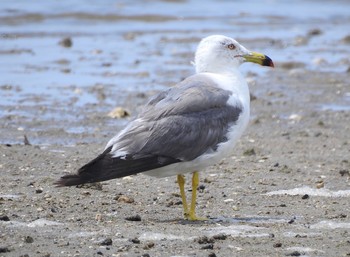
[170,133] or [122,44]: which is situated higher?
[170,133]

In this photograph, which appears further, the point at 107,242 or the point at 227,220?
the point at 227,220

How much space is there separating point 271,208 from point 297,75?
8325 mm

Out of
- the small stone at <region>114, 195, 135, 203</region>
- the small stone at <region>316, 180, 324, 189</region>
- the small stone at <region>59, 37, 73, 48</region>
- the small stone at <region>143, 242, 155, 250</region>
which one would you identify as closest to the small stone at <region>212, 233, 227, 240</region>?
the small stone at <region>143, 242, 155, 250</region>

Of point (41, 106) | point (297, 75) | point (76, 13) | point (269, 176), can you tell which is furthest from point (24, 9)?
point (269, 176)

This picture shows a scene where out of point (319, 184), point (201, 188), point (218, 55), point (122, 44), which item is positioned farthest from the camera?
point (122, 44)

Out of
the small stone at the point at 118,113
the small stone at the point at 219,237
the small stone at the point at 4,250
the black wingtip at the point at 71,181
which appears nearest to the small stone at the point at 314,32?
the small stone at the point at 118,113

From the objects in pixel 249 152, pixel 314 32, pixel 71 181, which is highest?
pixel 71 181

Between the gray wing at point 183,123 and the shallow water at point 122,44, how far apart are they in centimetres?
376

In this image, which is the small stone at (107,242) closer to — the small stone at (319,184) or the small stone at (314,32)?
the small stone at (319,184)

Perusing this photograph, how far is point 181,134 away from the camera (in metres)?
8.05

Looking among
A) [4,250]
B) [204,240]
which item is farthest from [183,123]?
[4,250]

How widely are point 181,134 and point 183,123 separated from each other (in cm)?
10

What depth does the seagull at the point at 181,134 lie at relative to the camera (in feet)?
25.4

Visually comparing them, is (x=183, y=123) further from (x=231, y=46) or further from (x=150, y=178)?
(x=150, y=178)
